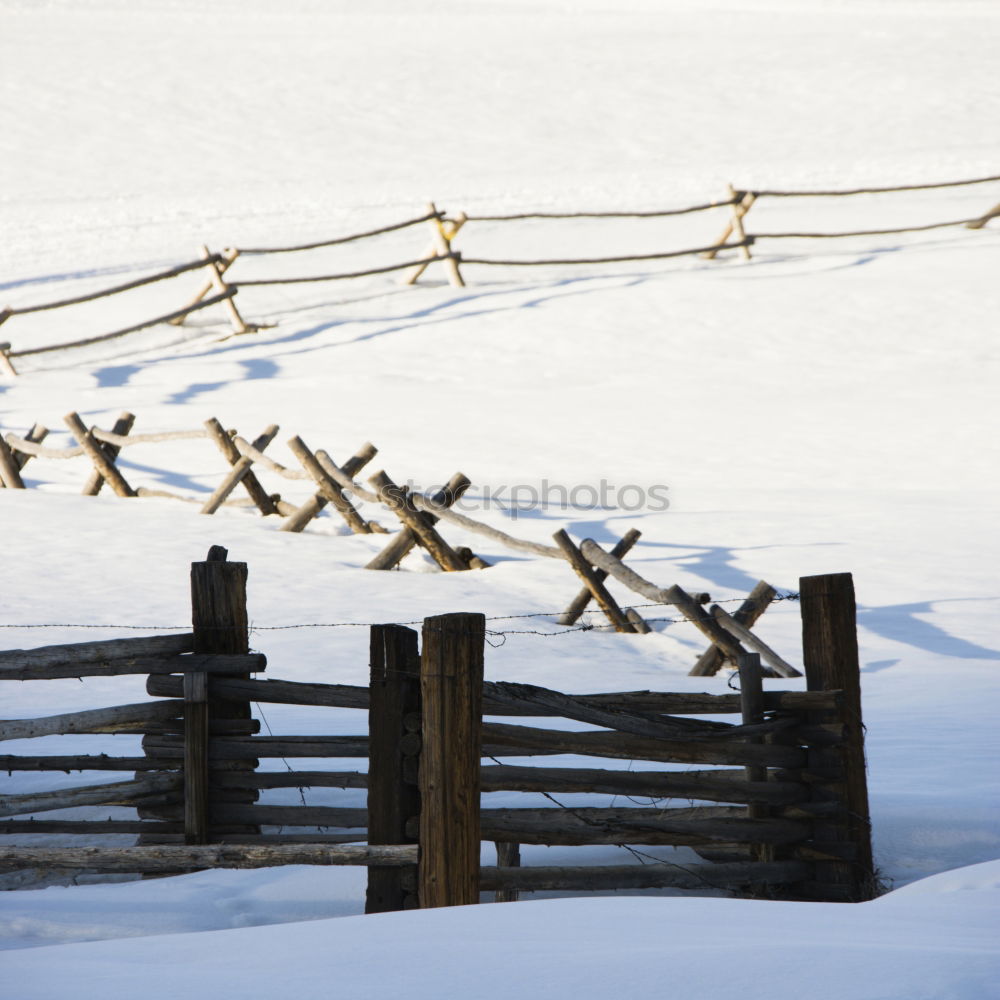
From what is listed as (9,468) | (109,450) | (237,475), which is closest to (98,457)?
(109,450)

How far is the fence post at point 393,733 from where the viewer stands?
3.69 metres

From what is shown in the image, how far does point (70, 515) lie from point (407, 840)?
7.33 metres

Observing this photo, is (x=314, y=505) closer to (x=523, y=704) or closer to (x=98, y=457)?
(x=98, y=457)

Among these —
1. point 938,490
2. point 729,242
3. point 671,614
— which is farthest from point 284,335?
point 671,614

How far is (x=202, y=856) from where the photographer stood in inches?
144

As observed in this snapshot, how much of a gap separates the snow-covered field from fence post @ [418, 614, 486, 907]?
0.44 m

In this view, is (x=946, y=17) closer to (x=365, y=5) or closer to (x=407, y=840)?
(x=365, y=5)

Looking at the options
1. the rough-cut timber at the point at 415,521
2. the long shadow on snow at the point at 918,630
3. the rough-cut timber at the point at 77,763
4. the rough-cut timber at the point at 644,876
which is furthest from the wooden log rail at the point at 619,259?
the rough-cut timber at the point at 644,876

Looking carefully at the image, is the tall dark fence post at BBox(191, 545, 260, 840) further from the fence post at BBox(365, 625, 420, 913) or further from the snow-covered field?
the fence post at BBox(365, 625, 420, 913)

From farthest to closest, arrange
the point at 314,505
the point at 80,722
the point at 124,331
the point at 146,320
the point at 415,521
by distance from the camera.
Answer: the point at 146,320 < the point at 124,331 < the point at 314,505 < the point at 415,521 < the point at 80,722

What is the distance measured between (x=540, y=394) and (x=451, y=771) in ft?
36.1

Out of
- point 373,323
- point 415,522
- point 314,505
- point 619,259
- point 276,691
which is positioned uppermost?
point 619,259

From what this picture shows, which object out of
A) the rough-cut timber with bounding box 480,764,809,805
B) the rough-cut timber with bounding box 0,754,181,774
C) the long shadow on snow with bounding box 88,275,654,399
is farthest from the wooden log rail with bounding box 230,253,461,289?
the rough-cut timber with bounding box 480,764,809,805

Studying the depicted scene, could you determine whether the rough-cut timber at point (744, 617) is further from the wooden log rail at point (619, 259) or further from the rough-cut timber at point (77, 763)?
the wooden log rail at point (619, 259)
